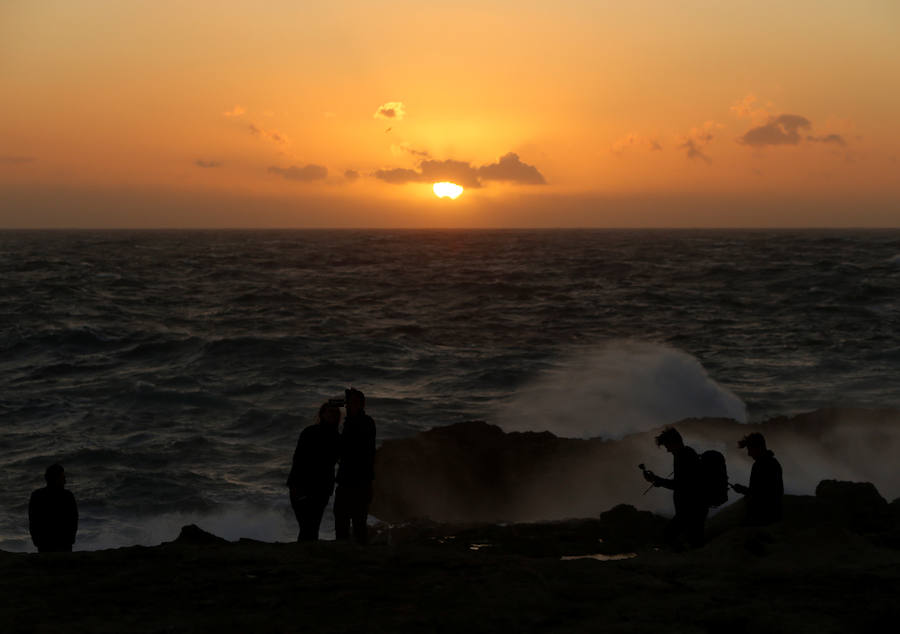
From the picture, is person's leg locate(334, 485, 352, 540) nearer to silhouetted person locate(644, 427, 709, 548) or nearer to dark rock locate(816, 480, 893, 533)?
silhouetted person locate(644, 427, 709, 548)

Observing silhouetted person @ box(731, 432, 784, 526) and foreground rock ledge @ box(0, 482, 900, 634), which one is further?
→ silhouetted person @ box(731, 432, 784, 526)

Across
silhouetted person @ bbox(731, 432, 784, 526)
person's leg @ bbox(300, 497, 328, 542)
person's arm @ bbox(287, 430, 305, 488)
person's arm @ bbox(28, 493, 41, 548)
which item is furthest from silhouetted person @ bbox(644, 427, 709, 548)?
person's arm @ bbox(28, 493, 41, 548)

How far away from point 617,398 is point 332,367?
895 cm

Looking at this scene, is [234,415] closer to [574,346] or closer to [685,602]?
[574,346]

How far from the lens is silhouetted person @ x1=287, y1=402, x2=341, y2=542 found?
25.2 ft

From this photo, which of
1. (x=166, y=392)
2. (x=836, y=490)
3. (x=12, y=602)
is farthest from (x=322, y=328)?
(x=12, y=602)

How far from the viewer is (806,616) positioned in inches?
201

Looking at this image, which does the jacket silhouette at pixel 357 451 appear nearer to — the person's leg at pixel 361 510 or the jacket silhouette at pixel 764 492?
the person's leg at pixel 361 510

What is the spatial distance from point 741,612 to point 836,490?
5.89 meters

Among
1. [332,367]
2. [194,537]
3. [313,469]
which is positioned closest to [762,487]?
[313,469]

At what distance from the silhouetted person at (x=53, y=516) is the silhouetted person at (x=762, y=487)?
18.2 ft

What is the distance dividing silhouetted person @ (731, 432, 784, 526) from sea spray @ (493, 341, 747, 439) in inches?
478

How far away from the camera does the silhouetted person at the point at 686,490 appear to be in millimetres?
7504

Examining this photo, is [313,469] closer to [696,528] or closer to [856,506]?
[696,528]
